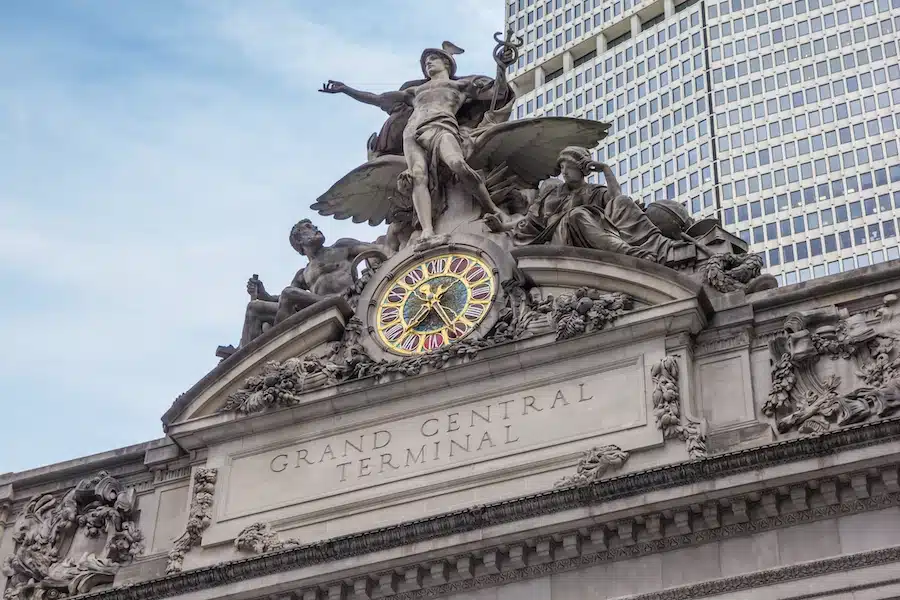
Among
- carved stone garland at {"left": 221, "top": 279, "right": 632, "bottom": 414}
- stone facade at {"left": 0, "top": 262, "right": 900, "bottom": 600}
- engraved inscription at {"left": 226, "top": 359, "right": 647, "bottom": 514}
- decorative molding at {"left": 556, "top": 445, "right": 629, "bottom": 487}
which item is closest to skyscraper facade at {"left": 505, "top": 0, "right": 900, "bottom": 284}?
carved stone garland at {"left": 221, "top": 279, "right": 632, "bottom": 414}

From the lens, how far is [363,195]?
3656 cm

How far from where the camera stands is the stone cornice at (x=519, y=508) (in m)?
27.1

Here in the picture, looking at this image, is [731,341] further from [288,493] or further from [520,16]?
[520,16]

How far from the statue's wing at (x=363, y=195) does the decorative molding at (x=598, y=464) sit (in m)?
8.63

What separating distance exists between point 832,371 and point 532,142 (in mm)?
8525

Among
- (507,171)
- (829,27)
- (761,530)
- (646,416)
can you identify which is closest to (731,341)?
(646,416)

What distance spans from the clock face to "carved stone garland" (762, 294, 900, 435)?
5.40 meters

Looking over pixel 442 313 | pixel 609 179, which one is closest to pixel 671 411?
pixel 442 313

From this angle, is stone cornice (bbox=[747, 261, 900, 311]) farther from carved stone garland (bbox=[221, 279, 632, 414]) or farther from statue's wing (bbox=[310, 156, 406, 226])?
statue's wing (bbox=[310, 156, 406, 226])

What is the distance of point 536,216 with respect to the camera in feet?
109

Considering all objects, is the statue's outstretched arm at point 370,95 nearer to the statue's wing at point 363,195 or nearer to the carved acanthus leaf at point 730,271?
the statue's wing at point 363,195

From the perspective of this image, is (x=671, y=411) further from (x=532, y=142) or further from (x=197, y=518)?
(x=197, y=518)

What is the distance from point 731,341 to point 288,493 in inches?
302

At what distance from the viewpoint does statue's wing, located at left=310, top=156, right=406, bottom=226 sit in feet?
119
